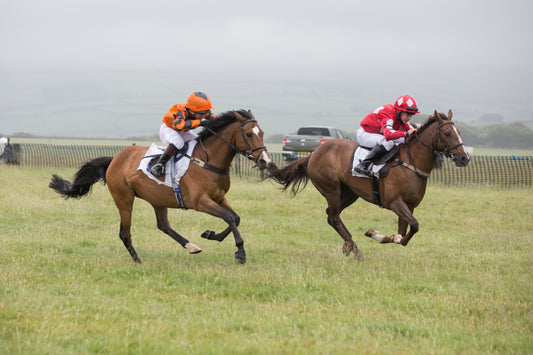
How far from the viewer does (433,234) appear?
472 inches

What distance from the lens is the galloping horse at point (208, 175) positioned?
27.5 feet

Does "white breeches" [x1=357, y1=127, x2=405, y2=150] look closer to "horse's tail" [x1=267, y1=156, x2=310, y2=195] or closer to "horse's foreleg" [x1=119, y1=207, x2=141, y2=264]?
"horse's tail" [x1=267, y1=156, x2=310, y2=195]

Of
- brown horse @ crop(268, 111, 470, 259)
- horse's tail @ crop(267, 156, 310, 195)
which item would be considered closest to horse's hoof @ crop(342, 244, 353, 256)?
brown horse @ crop(268, 111, 470, 259)

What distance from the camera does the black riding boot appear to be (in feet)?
30.9

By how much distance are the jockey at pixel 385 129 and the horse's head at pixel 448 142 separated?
1.25ft

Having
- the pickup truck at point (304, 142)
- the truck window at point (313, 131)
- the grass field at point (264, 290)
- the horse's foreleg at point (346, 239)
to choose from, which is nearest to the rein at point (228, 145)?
the grass field at point (264, 290)

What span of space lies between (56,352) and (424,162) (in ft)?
19.9

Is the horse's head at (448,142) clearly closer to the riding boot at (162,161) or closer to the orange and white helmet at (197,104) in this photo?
the orange and white helmet at (197,104)

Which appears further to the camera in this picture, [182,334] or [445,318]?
[445,318]

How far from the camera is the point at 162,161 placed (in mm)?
8719

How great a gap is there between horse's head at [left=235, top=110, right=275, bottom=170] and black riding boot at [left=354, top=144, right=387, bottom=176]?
1.78 m

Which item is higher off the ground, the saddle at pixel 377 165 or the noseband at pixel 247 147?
the noseband at pixel 247 147

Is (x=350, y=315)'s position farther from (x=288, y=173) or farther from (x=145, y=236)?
(x=145, y=236)

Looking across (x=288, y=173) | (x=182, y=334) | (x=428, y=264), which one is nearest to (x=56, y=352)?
(x=182, y=334)
